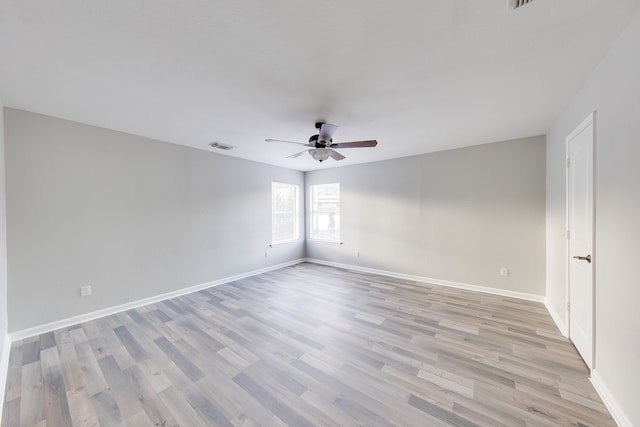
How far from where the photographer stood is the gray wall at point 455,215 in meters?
3.54

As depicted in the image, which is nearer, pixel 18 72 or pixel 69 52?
pixel 69 52

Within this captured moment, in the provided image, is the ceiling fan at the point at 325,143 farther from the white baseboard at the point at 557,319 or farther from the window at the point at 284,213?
the white baseboard at the point at 557,319

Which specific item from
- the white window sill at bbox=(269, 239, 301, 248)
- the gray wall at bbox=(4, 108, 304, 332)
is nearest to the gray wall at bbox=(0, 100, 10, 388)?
the gray wall at bbox=(4, 108, 304, 332)

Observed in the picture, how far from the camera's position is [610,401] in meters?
1.59

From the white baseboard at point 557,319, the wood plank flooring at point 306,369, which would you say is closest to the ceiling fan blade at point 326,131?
the wood plank flooring at point 306,369

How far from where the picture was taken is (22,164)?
2.57 m

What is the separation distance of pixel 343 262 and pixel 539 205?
365 cm

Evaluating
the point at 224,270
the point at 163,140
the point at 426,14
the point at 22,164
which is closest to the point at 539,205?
the point at 426,14

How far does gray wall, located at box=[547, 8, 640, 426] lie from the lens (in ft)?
4.45

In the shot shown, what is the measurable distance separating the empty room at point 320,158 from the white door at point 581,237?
3 centimetres

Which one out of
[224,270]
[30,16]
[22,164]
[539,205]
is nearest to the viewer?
[30,16]

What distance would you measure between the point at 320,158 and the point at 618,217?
8.39 ft

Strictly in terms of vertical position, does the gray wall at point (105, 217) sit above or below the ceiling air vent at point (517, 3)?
below

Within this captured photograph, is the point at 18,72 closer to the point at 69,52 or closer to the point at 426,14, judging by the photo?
the point at 69,52
